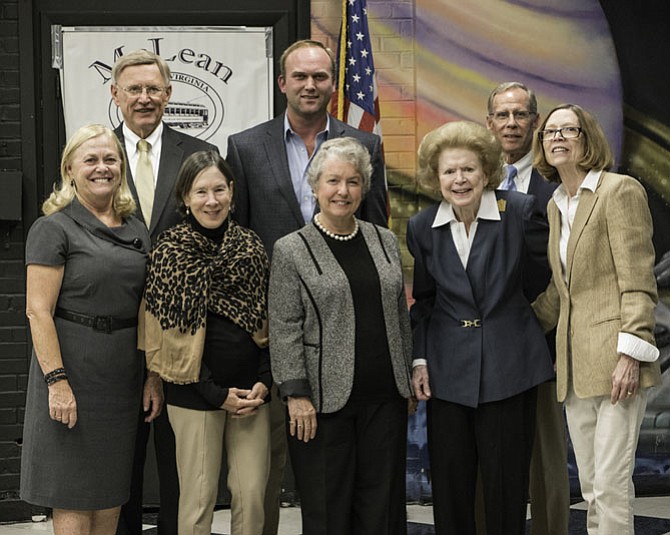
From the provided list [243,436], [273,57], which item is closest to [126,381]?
[243,436]

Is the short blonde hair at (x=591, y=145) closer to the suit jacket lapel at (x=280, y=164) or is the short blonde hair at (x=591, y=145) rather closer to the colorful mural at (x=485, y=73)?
the suit jacket lapel at (x=280, y=164)

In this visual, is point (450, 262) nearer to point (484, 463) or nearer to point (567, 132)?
point (567, 132)

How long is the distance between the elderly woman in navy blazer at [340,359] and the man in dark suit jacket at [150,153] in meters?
0.49

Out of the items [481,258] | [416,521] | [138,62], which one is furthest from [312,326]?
[416,521]

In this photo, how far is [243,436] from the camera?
3504mm

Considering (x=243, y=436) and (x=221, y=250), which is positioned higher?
(x=221, y=250)

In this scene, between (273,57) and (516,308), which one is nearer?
(516,308)

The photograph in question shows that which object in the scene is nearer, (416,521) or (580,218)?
(580,218)

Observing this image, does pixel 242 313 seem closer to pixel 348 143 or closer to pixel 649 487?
pixel 348 143

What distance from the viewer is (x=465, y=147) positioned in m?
3.54

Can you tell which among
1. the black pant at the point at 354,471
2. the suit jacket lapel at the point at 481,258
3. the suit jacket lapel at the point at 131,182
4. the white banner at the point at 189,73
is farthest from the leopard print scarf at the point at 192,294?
the white banner at the point at 189,73

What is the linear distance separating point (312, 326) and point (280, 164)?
0.70 metres

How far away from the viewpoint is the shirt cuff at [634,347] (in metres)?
3.33

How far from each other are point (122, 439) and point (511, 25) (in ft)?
9.46
